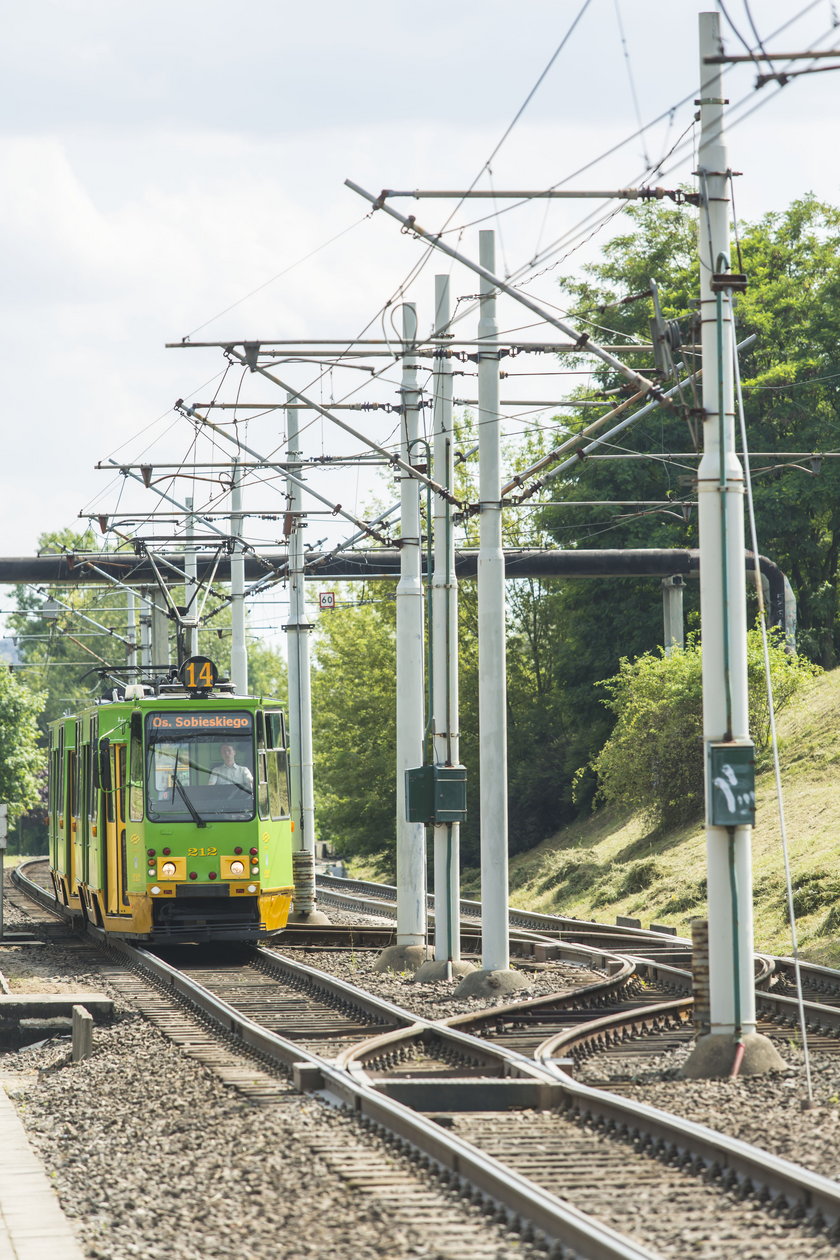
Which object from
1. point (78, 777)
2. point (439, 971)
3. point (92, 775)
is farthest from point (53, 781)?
point (439, 971)

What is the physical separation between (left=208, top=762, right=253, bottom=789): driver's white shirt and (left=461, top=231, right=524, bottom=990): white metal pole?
5448mm

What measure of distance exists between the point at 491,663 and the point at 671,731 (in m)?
20.1

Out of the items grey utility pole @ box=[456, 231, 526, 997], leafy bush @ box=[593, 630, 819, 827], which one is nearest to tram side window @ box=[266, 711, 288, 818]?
grey utility pole @ box=[456, 231, 526, 997]

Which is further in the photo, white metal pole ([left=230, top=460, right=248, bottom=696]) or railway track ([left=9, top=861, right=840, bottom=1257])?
white metal pole ([left=230, top=460, right=248, bottom=696])

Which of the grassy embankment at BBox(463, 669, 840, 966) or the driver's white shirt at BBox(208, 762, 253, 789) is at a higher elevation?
the driver's white shirt at BBox(208, 762, 253, 789)

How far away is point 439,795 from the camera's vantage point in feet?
62.7

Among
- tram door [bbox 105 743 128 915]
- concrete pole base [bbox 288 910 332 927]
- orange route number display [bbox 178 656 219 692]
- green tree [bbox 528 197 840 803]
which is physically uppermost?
green tree [bbox 528 197 840 803]

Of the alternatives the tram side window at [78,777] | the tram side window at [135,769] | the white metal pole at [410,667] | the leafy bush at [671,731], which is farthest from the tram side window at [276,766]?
the leafy bush at [671,731]

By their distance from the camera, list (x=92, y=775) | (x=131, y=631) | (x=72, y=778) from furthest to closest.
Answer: (x=131, y=631) < (x=72, y=778) < (x=92, y=775)

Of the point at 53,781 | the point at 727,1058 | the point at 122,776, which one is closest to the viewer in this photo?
the point at 727,1058

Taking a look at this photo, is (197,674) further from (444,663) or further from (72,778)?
(72,778)

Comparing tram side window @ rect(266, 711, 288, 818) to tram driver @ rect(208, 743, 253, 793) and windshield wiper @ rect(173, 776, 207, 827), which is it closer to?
tram driver @ rect(208, 743, 253, 793)

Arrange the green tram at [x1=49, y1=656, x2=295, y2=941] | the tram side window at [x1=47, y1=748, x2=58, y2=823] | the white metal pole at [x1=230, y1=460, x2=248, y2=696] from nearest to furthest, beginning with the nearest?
the green tram at [x1=49, y1=656, x2=295, y2=941] → the tram side window at [x1=47, y1=748, x2=58, y2=823] → the white metal pole at [x1=230, y1=460, x2=248, y2=696]

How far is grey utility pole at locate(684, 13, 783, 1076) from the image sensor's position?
1248 centimetres
